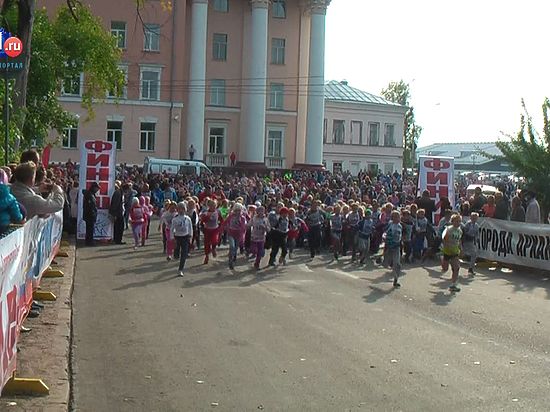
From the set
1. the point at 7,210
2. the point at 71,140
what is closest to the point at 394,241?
the point at 7,210

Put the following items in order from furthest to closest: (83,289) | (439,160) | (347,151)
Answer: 1. (347,151)
2. (439,160)
3. (83,289)

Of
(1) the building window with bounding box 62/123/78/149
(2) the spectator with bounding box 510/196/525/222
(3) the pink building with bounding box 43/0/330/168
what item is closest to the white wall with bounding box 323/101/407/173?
(3) the pink building with bounding box 43/0/330/168

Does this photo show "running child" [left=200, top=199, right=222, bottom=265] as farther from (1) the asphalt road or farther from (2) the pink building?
(2) the pink building

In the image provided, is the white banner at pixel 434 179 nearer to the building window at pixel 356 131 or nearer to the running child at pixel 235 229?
the running child at pixel 235 229

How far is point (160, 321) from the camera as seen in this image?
1296 centimetres

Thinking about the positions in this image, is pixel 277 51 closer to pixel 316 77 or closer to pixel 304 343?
pixel 316 77

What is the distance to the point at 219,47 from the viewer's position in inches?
2675

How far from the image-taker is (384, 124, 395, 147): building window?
86.1 m

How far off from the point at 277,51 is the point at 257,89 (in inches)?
218

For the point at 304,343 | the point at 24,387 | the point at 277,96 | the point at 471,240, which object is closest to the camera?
the point at 24,387

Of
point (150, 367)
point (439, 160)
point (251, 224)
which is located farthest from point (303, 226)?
point (150, 367)

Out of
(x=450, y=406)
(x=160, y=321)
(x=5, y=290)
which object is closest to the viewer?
(x=5, y=290)

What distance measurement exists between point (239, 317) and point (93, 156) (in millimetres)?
13625

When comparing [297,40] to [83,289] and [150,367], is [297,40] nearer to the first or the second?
[83,289]
